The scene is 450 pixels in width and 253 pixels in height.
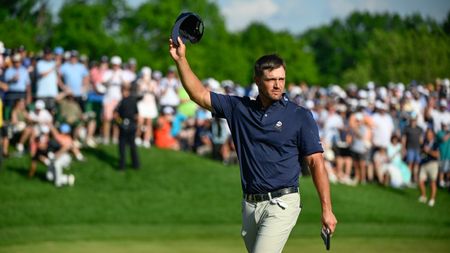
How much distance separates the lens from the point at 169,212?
19.0 meters

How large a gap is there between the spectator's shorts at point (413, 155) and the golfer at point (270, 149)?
54.6 feet

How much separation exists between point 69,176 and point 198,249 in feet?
21.5

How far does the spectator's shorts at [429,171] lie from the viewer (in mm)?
21500

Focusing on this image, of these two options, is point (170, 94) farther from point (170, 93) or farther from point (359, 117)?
point (359, 117)

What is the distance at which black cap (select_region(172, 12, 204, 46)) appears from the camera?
723cm

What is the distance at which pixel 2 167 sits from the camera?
65.7 ft

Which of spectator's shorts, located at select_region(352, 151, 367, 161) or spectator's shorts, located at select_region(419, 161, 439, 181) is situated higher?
spectator's shorts, located at select_region(352, 151, 367, 161)

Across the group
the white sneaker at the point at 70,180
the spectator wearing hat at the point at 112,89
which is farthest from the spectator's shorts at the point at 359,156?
the white sneaker at the point at 70,180

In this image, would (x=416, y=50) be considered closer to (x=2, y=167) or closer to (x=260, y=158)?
(x=2, y=167)

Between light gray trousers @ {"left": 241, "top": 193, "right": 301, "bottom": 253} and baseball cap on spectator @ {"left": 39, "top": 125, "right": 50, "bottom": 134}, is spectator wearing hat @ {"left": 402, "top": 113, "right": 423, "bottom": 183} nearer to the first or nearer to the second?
baseball cap on spectator @ {"left": 39, "top": 125, "right": 50, "bottom": 134}

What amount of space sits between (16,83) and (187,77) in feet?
45.3

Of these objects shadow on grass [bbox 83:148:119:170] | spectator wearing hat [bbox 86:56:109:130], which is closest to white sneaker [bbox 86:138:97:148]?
shadow on grass [bbox 83:148:119:170]

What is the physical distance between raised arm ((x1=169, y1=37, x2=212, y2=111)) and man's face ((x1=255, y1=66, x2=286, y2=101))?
0.53m

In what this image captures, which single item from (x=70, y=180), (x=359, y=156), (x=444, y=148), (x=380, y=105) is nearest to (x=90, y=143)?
(x=70, y=180)
